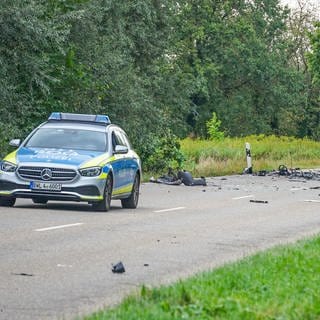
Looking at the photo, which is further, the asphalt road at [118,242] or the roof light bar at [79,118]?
the roof light bar at [79,118]

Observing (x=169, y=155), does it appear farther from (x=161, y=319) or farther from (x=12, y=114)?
(x=161, y=319)

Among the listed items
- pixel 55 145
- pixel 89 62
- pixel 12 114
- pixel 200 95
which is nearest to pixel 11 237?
pixel 55 145

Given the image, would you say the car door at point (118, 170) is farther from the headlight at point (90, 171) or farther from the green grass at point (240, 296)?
the green grass at point (240, 296)

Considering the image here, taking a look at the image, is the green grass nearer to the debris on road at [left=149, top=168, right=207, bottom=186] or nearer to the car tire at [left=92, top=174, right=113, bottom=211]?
the car tire at [left=92, top=174, right=113, bottom=211]

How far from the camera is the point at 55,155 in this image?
832 inches

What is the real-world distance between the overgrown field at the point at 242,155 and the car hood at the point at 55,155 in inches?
820

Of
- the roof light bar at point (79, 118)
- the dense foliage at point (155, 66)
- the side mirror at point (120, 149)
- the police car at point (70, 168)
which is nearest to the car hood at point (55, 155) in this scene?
the police car at point (70, 168)

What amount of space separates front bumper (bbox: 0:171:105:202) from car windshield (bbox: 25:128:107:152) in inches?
49.6

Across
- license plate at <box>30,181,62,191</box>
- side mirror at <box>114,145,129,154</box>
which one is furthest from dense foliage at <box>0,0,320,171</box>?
license plate at <box>30,181,62,191</box>

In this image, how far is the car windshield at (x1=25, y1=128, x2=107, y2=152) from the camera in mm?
22000

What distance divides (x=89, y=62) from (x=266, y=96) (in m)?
53.6

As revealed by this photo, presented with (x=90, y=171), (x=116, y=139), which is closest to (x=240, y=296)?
(x=90, y=171)

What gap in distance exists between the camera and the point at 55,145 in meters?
22.0

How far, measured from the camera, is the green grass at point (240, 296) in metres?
7.92
